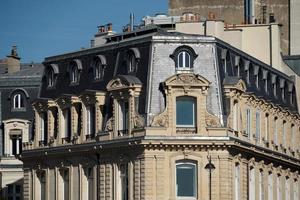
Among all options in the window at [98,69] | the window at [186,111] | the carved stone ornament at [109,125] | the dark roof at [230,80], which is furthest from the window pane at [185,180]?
the window at [98,69]

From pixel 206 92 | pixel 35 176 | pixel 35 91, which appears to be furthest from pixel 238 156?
pixel 35 91

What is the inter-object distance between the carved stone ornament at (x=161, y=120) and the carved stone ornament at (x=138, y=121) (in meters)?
0.69

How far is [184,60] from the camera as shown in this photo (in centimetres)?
9700

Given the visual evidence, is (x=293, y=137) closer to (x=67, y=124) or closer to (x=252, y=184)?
(x=252, y=184)

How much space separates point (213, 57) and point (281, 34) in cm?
3035

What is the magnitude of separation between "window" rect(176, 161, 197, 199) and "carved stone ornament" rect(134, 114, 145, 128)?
312 cm

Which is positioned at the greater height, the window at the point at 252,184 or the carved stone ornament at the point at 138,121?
the carved stone ornament at the point at 138,121

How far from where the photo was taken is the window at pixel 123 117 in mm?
96750

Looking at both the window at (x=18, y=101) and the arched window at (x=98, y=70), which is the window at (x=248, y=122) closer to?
the arched window at (x=98, y=70)

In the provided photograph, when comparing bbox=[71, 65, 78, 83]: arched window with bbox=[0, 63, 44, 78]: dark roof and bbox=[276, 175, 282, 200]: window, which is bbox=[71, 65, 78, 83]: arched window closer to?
bbox=[276, 175, 282, 200]: window

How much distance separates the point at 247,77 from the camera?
105 metres

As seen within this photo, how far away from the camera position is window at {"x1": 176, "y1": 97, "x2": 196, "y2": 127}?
314ft

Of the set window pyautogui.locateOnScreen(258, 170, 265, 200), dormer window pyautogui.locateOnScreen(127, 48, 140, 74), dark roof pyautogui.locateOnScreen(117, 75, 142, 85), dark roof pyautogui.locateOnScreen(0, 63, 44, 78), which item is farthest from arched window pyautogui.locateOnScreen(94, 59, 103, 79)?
→ dark roof pyautogui.locateOnScreen(0, 63, 44, 78)

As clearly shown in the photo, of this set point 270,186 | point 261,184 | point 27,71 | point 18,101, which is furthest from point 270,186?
point 27,71
